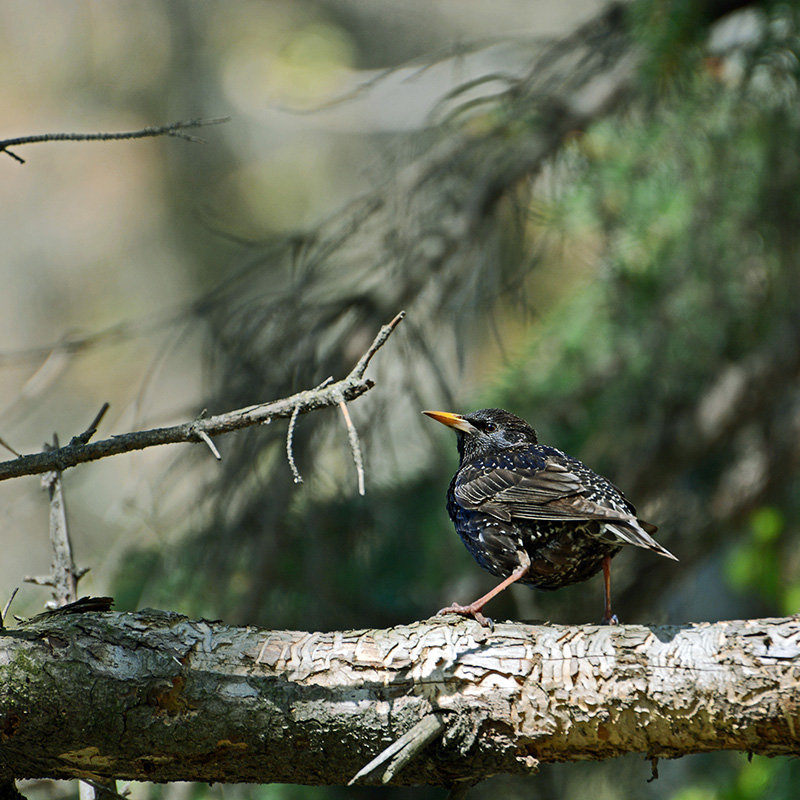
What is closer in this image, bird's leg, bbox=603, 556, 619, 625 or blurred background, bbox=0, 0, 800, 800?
bird's leg, bbox=603, 556, 619, 625

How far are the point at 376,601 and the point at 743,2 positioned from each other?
10.2 ft

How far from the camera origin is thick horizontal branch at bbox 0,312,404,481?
6.27 feet

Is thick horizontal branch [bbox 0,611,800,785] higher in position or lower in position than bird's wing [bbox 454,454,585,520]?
lower

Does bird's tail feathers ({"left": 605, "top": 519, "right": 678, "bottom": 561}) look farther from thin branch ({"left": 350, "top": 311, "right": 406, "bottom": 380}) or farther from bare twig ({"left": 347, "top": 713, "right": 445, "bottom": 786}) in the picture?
thin branch ({"left": 350, "top": 311, "right": 406, "bottom": 380})

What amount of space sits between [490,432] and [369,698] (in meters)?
1.90

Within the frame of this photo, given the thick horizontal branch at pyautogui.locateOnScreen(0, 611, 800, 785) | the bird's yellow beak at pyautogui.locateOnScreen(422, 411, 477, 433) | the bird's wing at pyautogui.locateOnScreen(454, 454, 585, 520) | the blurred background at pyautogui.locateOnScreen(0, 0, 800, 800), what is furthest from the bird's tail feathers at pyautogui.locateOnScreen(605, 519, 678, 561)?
the blurred background at pyautogui.locateOnScreen(0, 0, 800, 800)

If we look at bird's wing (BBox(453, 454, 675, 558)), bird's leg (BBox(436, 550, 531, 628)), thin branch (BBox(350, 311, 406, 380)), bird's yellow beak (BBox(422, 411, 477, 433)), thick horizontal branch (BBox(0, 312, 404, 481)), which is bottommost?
bird's leg (BBox(436, 550, 531, 628))

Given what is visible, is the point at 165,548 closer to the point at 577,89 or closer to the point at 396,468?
the point at 396,468

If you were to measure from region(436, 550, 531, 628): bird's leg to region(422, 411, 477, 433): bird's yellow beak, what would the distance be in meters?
0.66

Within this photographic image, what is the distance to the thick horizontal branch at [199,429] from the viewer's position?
1.91m

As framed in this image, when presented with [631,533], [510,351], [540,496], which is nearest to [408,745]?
[631,533]

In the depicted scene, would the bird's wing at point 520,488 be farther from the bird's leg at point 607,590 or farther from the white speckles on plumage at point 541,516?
the bird's leg at point 607,590

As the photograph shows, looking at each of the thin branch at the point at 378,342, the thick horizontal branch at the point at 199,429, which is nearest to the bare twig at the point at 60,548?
the thick horizontal branch at the point at 199,429

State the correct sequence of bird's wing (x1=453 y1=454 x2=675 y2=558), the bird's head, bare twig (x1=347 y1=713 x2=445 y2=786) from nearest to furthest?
bare twig (x1=347 y1=713 x2=445 y2=786)
bird's wing (x1=453 y1=454 x2=675 y2=558)
the bird's head
